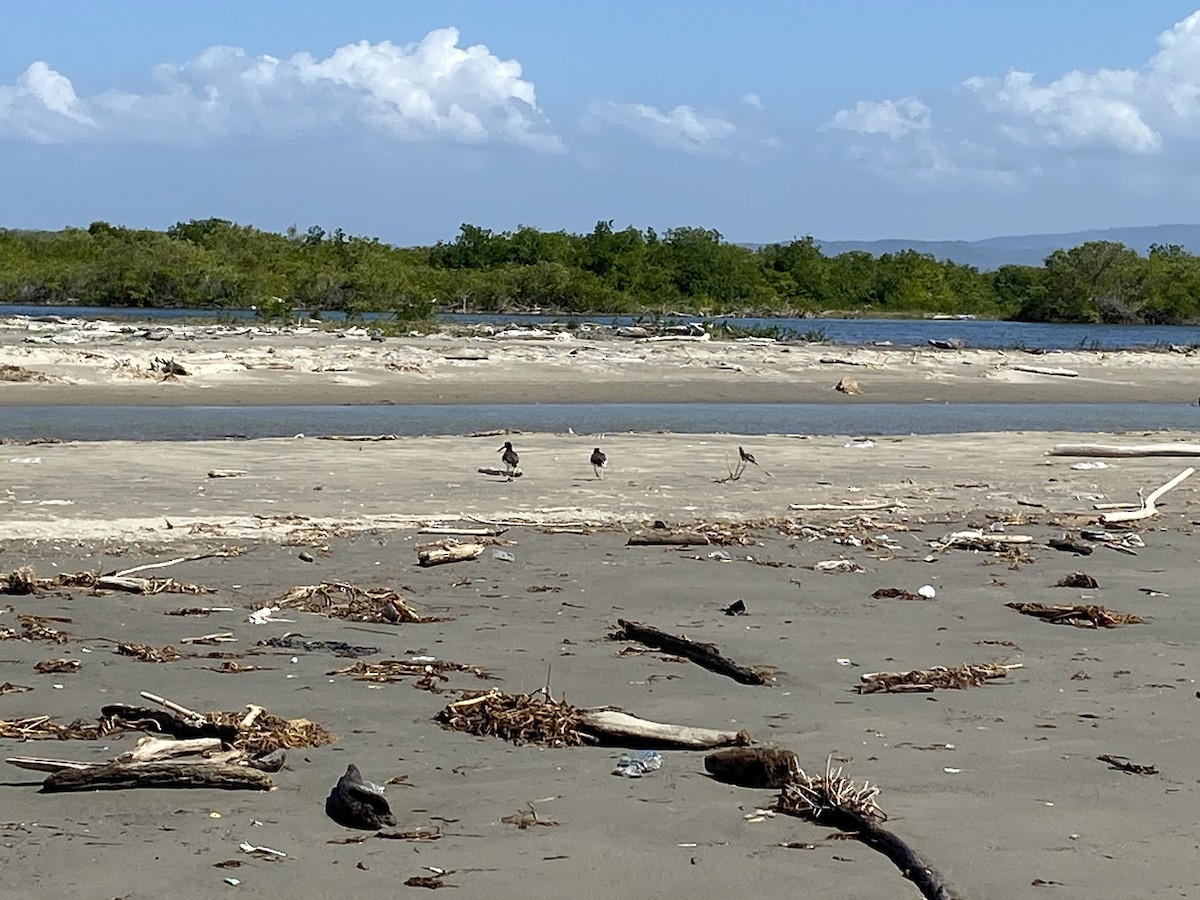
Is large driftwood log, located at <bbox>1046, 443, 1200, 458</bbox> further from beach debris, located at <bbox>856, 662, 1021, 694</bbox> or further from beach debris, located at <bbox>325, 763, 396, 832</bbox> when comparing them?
beach debris, located at <bbox>325, 763, 396, 832</bbox>

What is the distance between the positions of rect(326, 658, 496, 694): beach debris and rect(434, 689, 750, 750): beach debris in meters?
0.48

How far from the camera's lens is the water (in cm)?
2031

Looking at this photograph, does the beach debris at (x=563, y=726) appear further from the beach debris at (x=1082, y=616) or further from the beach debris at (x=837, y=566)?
the beach debris at (x=837, y=566)

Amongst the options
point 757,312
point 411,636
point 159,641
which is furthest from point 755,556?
point 757,312

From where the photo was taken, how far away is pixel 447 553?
915 centimetres

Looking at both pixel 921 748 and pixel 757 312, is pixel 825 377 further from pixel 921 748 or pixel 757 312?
pixel 757 312

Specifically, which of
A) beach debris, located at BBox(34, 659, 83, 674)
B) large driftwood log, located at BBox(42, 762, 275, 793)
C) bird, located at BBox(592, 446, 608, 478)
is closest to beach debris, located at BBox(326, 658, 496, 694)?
beach debris, located at BBox(34, 659, 83, 674)

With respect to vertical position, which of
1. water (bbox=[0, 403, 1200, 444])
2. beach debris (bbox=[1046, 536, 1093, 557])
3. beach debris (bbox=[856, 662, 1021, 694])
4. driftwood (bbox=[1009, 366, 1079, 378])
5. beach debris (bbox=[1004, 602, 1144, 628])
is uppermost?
driftwood (bbox=[1009, 366, 1079, 378])

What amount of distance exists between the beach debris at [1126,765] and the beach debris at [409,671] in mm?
2476

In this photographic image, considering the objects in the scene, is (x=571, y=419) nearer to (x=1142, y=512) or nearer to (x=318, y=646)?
(x=1142, y=512)

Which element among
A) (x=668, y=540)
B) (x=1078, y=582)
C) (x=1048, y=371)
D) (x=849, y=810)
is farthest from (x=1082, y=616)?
(x=1048, y=371)

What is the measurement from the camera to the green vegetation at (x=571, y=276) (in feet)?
204

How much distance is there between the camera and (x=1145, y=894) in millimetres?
4031

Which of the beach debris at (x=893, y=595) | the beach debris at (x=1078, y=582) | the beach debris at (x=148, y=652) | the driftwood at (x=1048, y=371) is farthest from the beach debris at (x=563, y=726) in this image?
the driftwood at (x=1048, y=371)
